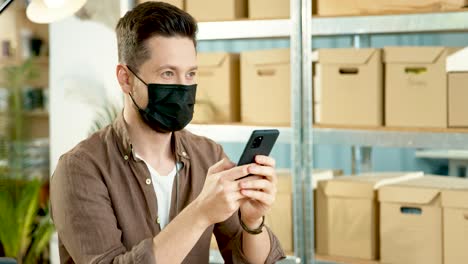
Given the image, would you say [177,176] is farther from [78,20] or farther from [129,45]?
[78,20]

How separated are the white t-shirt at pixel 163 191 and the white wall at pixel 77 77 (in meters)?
2.29

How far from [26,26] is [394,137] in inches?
108

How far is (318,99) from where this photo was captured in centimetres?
315

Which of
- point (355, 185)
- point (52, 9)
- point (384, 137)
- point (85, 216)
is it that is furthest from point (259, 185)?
point (355, 185)

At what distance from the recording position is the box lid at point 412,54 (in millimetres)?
2838

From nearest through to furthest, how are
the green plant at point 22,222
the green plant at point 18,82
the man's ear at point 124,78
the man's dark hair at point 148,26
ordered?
the man's dark hair at point 148,26 < the man's ear at point 124,78 < the green plant at point 22,222 < the green plant at point 18,82

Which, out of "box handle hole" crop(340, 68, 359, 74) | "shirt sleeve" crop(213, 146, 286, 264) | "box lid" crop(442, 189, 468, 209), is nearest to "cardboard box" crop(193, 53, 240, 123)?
"box handle hole" crop(340, 68, 359, 74)

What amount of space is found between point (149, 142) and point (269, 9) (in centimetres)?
141

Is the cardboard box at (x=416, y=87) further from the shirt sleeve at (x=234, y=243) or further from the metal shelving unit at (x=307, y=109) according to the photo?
the shirt sleeve at (x=234, y=243)

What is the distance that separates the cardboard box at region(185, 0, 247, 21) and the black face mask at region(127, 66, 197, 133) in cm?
135

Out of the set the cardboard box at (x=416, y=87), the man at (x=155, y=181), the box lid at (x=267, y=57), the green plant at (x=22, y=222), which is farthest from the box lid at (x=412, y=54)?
the green plant at (x=22, y=222)

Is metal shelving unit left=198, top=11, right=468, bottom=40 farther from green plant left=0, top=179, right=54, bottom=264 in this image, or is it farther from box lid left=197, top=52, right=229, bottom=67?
green plant left=0, top=179, right=54, bottom=264

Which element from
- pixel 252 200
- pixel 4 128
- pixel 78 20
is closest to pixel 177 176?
pixel 252 200

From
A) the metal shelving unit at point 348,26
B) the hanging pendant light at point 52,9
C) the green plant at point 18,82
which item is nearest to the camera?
the hanging pendant light at point 52,9
